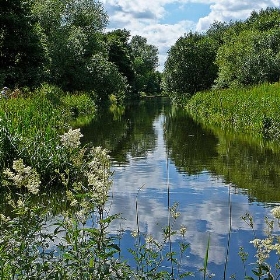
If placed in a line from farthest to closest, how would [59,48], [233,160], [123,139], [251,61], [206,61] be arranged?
[206,61], [59,48], [251,61], [123,139], [233,160]

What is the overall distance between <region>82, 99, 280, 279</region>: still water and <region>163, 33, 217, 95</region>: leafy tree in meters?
33.3

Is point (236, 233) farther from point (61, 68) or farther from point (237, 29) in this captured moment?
point (237, 29)

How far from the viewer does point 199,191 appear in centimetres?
1016

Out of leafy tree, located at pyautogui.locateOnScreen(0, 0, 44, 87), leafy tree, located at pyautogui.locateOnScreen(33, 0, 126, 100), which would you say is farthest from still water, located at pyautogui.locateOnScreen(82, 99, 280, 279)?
leafy tree, located at pyautogui.locateOnScreen(33, 0, 126, 100)

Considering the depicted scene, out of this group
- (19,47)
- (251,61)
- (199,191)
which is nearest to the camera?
(199,191)

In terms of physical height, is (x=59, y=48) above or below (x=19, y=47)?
above

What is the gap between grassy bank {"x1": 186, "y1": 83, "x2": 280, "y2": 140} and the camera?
1976cm

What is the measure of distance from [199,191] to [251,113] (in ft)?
43.1

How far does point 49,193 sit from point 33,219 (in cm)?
566

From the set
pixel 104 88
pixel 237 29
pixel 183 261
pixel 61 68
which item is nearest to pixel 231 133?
pixel 183 261

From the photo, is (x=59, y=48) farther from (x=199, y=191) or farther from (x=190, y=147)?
(x=199, y=191)

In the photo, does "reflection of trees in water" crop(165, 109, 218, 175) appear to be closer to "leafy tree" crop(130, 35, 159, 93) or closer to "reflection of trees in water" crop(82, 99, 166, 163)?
"reflection of trees in water" crop(82, 99, 166, 163)

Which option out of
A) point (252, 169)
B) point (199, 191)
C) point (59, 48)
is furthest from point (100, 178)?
point (59, 48)

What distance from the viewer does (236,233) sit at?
7379mm
